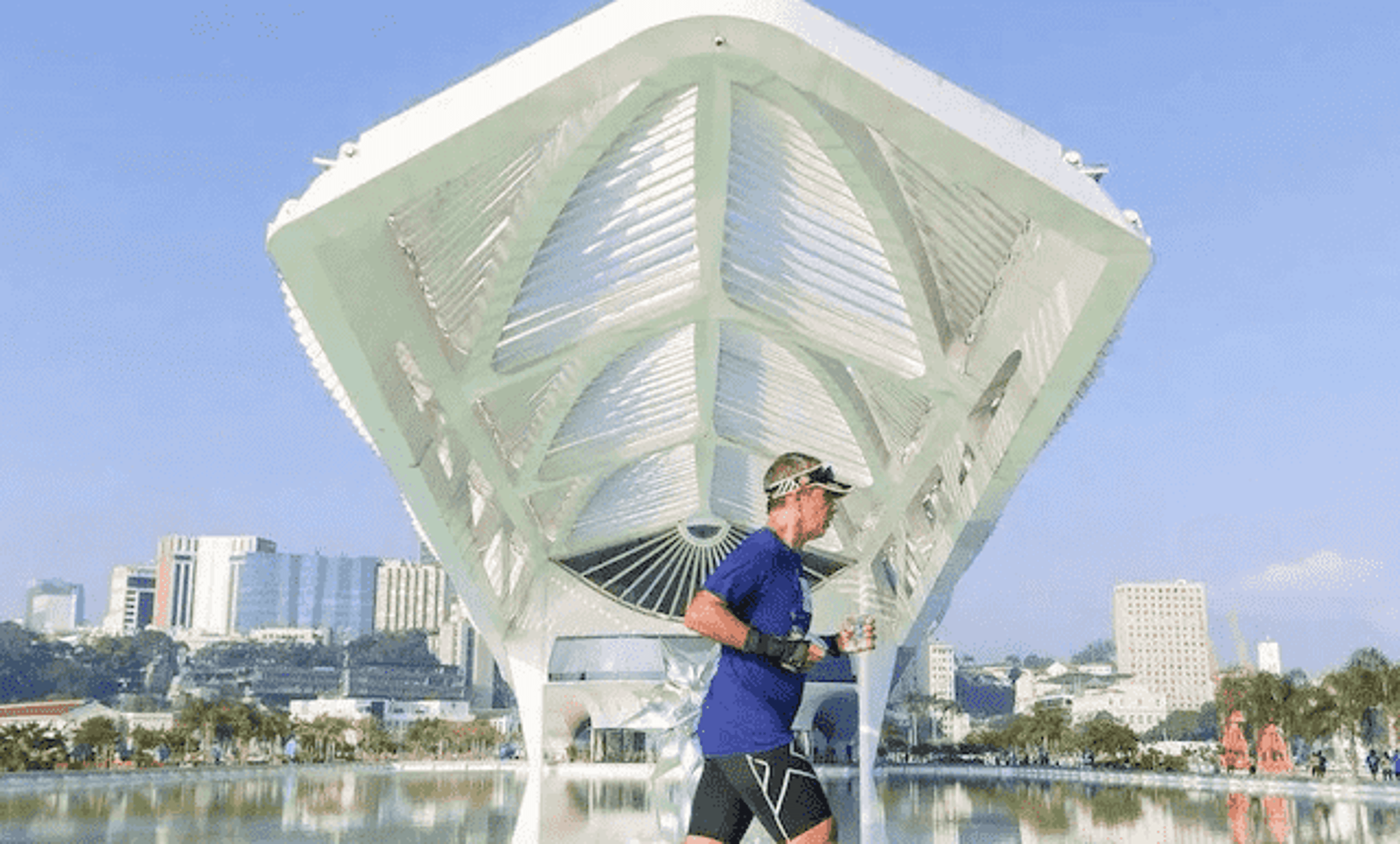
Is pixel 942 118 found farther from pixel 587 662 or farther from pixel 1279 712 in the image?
pixel 587 662

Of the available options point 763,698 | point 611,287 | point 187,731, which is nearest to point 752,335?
point 611,287

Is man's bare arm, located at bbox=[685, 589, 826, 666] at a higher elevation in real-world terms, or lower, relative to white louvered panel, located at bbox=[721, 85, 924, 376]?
lower

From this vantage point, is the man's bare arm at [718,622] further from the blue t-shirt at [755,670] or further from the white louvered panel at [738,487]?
the white louvered panel at [738,487]

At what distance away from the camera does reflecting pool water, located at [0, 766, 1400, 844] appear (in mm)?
15086

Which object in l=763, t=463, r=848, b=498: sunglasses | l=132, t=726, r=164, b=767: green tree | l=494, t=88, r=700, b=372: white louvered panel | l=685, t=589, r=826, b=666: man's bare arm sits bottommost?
l=132, t=726, r=164, b=767: green tree

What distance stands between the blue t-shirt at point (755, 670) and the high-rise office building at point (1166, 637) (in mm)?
175165

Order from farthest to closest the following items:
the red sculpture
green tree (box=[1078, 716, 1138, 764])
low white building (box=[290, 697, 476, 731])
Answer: low white building (box=[290, 697, 476, 731]) → green tree (box=[1078, 716, 1138, 764]) → the red sculpture

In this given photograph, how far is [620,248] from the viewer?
19125 millimetres

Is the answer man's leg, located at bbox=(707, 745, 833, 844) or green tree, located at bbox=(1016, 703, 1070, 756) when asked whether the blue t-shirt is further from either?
green tree, located at bbox=(1016, 703, 1070, 756)

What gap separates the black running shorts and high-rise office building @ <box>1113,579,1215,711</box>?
175 m

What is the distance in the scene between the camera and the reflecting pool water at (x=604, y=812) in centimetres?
1509

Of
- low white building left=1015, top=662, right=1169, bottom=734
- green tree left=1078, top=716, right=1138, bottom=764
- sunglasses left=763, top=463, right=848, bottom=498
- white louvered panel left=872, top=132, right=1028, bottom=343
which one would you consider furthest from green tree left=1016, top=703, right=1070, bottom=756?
sunglasses left=763, top=463, right=848, bottom=498

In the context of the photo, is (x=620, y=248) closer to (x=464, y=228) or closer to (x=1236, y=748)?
(x=464, y=228)

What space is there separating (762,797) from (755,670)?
29 cm
